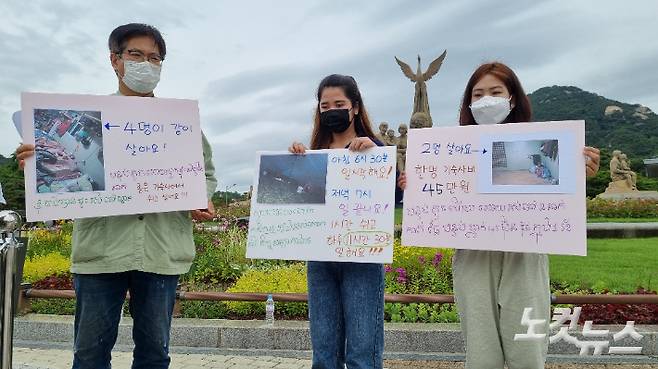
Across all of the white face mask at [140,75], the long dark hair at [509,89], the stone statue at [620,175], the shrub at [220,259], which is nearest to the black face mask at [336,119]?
the long dark hair at [509,89]

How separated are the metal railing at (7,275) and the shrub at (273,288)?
348cm

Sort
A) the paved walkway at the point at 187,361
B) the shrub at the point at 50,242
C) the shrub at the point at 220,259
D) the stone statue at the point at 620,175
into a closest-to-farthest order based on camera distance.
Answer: the paved walkway at the point at 187,361 < the shrub at the point at 220,259 < the shrub at the point at 50,242 < the stone statue at the point at 620,175

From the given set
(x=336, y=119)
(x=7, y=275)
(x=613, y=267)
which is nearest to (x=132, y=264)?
(x=7, y=275)

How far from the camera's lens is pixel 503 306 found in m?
2.67

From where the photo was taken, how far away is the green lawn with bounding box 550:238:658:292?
7832 mm

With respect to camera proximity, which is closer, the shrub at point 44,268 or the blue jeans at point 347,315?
the blue jeans at point 347,315

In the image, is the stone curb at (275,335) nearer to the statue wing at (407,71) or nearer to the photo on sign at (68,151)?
the photo on sign at (68,151)

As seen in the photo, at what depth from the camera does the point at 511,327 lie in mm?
2633

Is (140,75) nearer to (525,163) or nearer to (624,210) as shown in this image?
(525,163)

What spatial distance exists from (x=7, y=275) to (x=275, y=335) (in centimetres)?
314

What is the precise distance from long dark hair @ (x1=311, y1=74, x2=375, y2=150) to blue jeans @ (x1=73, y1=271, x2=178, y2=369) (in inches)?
43.1

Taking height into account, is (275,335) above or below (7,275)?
below

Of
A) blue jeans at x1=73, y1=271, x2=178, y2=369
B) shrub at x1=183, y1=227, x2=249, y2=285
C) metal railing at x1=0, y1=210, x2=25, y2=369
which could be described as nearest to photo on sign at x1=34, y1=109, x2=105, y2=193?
metal railing at x1=0, y1=210, x2=25, y2=369

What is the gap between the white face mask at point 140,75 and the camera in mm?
3041
